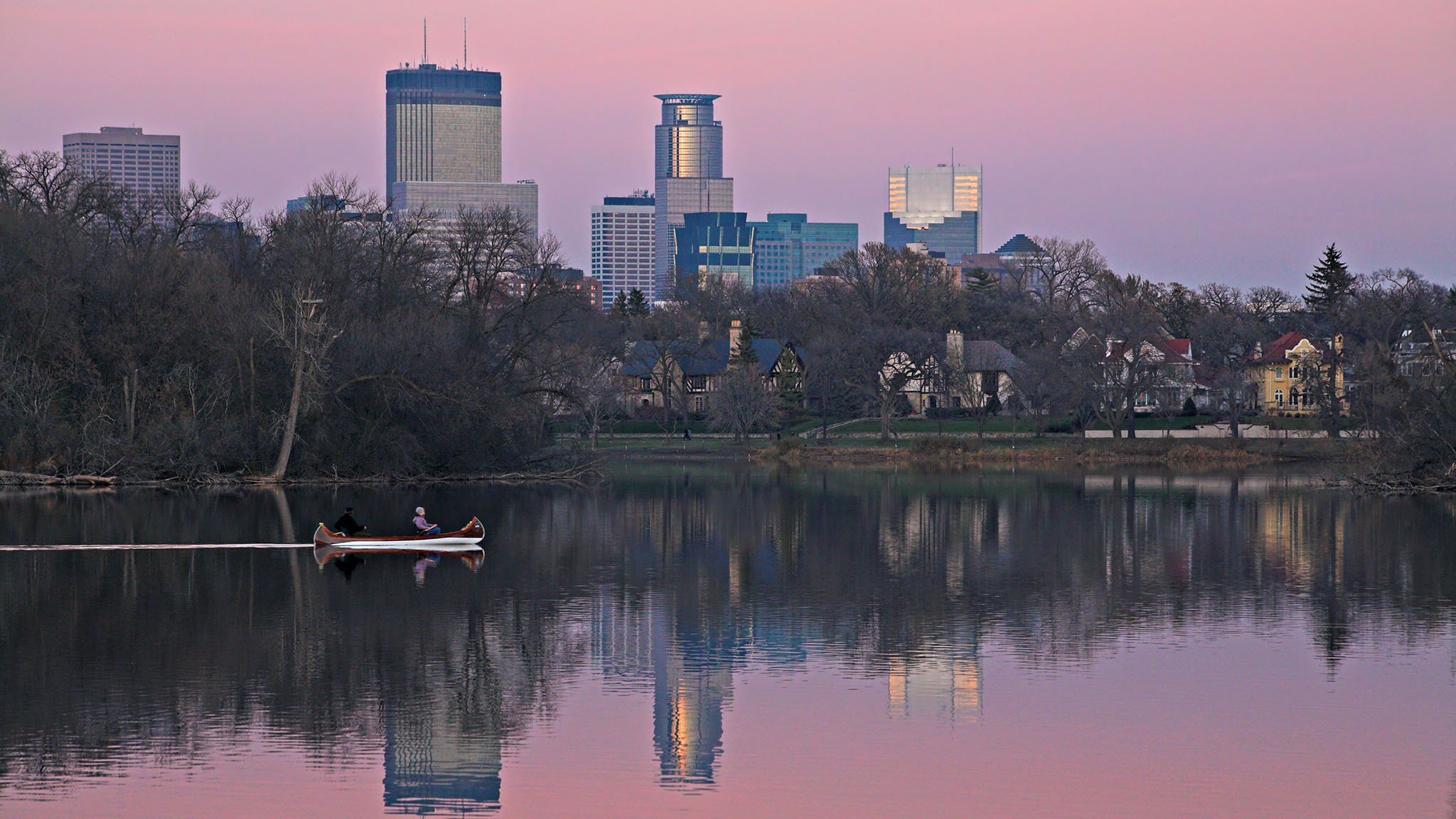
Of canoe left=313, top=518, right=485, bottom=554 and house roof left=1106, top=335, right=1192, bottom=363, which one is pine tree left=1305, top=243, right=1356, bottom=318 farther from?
canoe left=313, top=518, right=485, bottom=554

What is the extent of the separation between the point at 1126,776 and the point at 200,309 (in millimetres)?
49924

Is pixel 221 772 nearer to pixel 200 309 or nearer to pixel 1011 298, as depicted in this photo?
pixel 200 309

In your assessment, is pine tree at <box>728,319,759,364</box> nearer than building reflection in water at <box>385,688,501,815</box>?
No

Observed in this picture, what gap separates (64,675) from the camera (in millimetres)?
19203

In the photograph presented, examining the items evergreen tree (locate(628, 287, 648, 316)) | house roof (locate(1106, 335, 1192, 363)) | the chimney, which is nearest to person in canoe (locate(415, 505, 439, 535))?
house roof (locate(1106, 335, 1192, 363))

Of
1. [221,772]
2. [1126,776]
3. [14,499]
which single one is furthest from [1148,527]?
[14,499]

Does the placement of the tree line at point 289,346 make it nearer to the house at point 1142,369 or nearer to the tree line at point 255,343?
the tree line at point 255,343

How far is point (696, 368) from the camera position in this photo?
12812 centimetres

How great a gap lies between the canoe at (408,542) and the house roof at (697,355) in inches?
3069

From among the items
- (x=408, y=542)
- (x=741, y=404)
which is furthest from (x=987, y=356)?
(x=408, y=542)

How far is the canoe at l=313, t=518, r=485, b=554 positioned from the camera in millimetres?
33500

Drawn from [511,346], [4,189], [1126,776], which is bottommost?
[1126,776]

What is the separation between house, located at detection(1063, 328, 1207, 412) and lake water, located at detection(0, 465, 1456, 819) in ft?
164

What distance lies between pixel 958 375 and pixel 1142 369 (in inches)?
648
